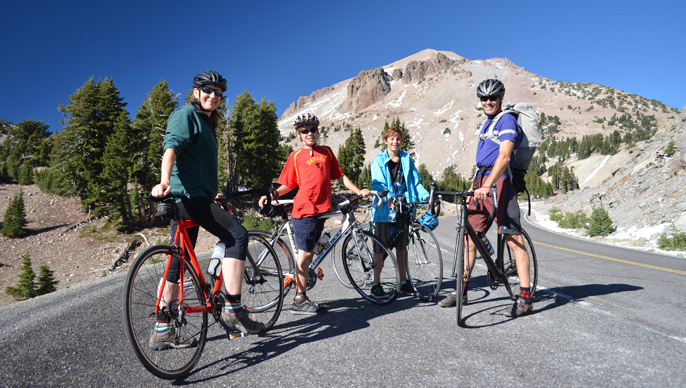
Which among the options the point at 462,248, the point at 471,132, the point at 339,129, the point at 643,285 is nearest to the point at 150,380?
the point at 462,248

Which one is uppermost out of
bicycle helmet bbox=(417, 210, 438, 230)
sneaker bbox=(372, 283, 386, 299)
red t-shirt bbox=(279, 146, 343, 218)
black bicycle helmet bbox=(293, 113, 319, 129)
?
black bicycle helmet bbox=(293, 113, 319, 129)

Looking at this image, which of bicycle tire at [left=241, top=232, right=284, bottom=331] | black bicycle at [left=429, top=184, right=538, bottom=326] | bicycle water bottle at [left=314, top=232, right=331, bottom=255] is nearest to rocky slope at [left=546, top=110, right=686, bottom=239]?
black bicycle at [left=429, top=184, right=538, bottom=326]

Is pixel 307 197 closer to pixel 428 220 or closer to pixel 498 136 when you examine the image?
pixel 428 220

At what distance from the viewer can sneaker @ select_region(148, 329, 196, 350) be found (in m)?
2.66

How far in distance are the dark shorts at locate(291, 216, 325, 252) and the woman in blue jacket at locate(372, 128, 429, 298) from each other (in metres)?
1.00

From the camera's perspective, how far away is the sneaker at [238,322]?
3055 millimetres

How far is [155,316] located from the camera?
104 inches

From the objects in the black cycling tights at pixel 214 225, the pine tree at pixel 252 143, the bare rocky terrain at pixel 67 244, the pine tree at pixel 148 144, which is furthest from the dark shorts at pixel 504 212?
the pine tree at pixel 252 143

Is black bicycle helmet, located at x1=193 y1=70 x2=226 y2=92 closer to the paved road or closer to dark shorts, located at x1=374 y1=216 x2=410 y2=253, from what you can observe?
the paved road

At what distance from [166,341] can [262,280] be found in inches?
53.3

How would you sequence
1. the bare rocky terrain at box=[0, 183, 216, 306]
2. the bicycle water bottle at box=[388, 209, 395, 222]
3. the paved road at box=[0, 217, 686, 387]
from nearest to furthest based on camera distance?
the paved road at box=[0, 217, 686, 387] → the bicycle water bottle at box=[388, 209, 395, 222] → the bare rocky terrain at box=[0, 183, 216, 306]

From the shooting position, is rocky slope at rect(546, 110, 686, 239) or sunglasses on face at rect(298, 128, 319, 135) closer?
sunglasses on face at rect(298, 128, 319, 135)

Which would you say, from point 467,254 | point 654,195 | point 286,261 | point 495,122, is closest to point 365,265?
point 286,261

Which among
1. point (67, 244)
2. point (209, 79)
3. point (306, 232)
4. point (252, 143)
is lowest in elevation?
point (67, 244)
